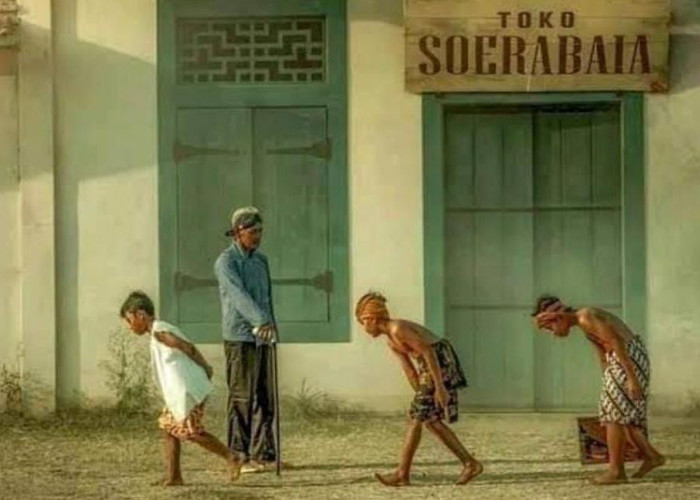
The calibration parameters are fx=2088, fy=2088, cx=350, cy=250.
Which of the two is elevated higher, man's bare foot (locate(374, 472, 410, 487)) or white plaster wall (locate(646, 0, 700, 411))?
white plaster wall (locate(646, 0, 700, 411))

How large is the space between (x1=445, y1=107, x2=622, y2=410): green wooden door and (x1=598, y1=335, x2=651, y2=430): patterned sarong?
3.23 meters

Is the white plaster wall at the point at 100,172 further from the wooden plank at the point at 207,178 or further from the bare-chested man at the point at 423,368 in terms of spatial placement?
the bare-chested man at the point at 423,368

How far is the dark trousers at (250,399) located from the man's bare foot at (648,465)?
2.17 metres

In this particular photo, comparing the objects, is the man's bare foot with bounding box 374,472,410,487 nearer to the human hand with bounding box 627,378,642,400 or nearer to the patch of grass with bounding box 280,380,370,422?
the human hand with bounding box 627,378,642,400

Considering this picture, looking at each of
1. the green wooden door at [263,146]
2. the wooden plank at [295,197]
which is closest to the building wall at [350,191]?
the green wooden door at [263,146]

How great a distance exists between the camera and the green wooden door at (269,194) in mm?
14945

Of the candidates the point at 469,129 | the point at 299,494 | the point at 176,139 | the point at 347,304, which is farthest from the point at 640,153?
the point at 299,494

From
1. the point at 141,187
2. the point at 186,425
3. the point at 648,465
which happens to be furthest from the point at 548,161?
the point at 186,425

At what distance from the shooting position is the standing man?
12180mm

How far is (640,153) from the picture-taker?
14805 mm

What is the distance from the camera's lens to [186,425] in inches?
457

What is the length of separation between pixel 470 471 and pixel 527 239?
3380mm

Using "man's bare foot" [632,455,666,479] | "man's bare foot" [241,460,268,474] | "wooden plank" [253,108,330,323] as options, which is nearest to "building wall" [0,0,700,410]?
"wooden plank" [253,108,330,323]

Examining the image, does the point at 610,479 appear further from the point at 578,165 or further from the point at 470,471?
the point at 578,165
